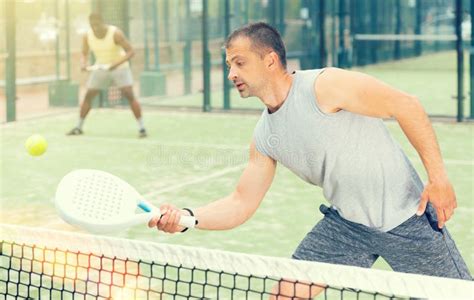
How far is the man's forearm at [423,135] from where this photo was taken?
4062 millimetres

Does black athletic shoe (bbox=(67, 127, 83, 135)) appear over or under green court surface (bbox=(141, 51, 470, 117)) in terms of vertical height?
under

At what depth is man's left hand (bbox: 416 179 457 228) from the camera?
13.3 ft

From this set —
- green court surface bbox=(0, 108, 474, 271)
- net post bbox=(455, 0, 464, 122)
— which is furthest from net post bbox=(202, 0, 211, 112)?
net post bbox=(455, 0, 464, 122)

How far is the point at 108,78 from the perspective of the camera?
13.4 m

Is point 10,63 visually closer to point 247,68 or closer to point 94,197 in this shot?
point 247,68

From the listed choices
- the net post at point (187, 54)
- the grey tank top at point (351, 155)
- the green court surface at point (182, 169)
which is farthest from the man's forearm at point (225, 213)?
the net post at point (187, 54)

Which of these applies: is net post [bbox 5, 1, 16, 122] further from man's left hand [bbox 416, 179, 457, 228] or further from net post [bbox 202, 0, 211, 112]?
man's left hand [bbox 416, 179, 457, 228]

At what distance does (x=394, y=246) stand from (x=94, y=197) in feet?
4.17

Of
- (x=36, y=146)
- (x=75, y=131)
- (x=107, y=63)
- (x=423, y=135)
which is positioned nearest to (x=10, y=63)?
(x=75, y=131)

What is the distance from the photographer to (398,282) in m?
3.73

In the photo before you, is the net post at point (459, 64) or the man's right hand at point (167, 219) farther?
the net post at point (459, 64)

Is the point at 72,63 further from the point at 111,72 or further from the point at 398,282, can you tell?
the point at 398,282

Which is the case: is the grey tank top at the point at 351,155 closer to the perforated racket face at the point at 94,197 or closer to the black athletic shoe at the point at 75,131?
the perforated racket face at the point at 94,197

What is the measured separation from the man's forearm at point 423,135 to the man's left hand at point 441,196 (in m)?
0.03
